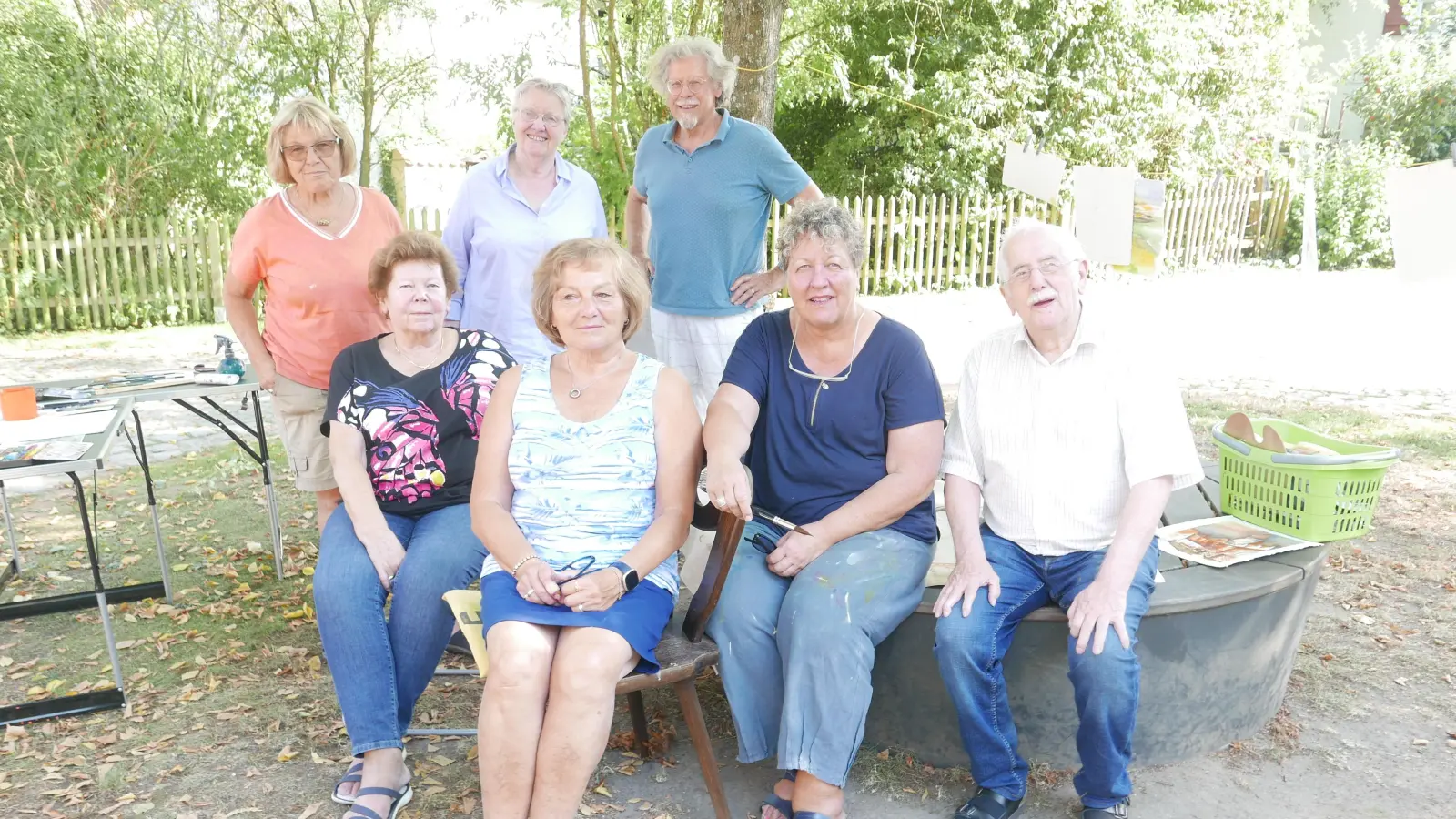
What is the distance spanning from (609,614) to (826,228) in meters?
1.13

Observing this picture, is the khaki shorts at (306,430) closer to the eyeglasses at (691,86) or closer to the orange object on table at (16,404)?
the orange object on table at (16,404)

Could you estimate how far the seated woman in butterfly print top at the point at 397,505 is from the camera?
2.79 m

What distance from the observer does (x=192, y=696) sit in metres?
3.49

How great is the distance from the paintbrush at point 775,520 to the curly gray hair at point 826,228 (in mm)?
684

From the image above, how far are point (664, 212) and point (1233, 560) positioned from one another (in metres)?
2.28

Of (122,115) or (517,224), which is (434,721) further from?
(122,115)

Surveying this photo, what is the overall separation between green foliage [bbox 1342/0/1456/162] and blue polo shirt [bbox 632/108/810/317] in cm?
1373

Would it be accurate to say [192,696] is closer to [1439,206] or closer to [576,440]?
[576,440]

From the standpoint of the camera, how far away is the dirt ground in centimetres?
285

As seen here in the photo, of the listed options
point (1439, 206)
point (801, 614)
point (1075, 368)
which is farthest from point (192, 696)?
point (1439, 206)

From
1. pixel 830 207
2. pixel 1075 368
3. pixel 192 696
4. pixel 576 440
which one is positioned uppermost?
pixel 830 207

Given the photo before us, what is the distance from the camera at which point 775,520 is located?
280 centimetres

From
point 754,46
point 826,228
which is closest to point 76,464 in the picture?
point 826,228

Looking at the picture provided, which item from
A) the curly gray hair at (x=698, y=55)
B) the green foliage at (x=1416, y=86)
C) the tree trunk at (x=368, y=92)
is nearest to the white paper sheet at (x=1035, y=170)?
the curly gray hair at (x=698, y=55)
